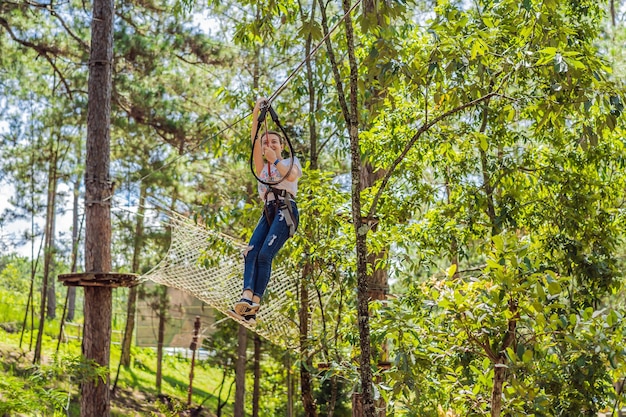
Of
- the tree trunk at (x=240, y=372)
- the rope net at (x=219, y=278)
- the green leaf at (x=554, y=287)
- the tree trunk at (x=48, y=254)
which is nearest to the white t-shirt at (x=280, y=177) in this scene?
the green leaf at (x=554, y=287)

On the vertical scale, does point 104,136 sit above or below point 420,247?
above

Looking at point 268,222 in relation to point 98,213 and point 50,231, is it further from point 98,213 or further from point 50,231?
point 50,231

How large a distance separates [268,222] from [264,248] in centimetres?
13

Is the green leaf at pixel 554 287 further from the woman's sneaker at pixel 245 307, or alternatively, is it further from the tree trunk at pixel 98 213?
the tree trunk at pixel 98 213

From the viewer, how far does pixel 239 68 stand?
8922 millimetres

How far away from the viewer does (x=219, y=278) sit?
521 cm

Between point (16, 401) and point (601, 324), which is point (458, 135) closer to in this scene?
point (601, 324)

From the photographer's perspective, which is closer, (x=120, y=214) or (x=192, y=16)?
(x=192, y=16)

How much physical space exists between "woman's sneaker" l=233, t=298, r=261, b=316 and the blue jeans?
0.06m

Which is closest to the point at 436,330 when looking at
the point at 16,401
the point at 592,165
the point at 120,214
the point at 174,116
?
the point at 592,165

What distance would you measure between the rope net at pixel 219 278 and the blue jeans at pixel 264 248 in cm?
150

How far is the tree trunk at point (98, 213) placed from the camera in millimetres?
5129

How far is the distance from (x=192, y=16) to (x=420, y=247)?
201 inches

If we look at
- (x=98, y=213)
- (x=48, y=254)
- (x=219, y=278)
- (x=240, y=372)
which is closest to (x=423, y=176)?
(x=219, y=278)
